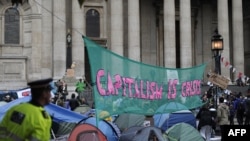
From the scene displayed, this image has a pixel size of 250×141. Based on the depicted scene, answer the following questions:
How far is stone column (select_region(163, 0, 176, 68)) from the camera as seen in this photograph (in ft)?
129

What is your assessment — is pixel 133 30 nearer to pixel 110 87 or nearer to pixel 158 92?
pixel 158 92

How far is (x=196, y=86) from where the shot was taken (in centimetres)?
1462

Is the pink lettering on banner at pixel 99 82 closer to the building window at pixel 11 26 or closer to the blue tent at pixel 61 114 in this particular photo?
the blue tent at pixel 61 114

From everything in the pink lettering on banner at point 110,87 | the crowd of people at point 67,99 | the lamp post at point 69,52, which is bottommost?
the crowd of people at point 67,99

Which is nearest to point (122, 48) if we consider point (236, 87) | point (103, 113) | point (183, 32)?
point (183, 32)

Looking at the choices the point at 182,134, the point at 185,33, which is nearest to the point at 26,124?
the point at 182,134

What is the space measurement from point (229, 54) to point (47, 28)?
47.3 feet

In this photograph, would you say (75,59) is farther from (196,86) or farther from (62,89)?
(196,86)

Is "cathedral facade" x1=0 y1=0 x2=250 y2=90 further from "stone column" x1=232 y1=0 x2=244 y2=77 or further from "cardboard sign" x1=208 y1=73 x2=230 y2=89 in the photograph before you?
"cardboard sign" x1=208 y1=73 x2=230 y2=89

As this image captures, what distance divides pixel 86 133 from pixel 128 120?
361cm

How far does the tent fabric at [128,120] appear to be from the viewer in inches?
654

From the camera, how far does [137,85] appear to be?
1230 centimetres

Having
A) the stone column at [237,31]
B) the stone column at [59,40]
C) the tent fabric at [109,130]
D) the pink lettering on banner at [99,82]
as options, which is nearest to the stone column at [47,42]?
the stone column at [59,40]

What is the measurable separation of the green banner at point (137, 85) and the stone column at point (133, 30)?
23665 mm
